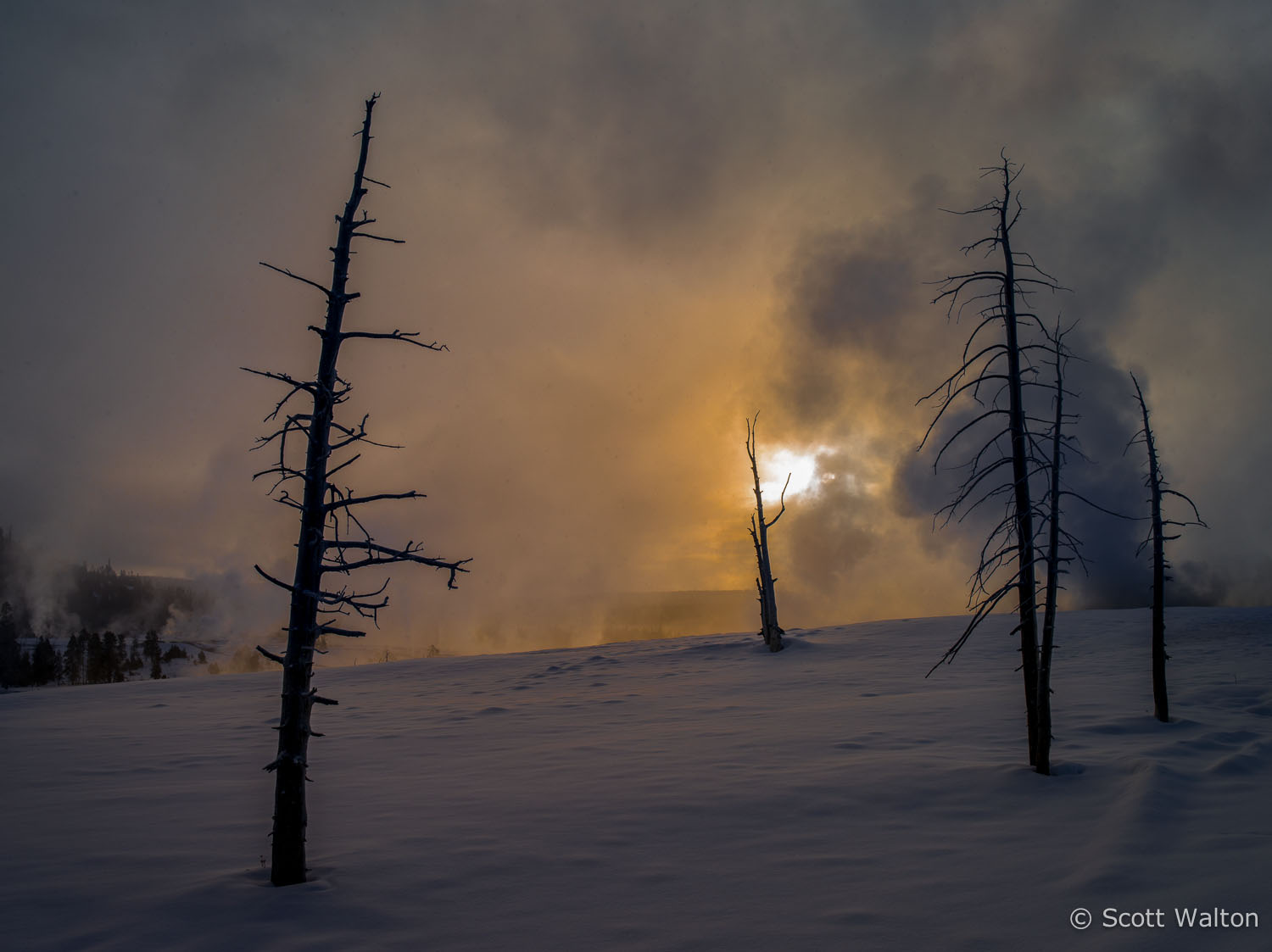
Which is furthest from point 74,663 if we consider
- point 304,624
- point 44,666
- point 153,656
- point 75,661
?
point 304,624

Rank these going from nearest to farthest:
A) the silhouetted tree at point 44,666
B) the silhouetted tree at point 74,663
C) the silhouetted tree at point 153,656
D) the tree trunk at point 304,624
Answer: the tree trunk at point 304,624, the silhouetted tree at point 44,666, the silhouetted tree at point 153,656, the silhouetted tree at point 74,663

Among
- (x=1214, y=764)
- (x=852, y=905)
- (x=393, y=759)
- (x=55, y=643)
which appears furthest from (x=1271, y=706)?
(x=55, y=643)

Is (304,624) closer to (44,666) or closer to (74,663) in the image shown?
(44,666)

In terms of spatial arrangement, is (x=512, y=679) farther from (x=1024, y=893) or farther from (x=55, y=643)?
(x=55, y=643)

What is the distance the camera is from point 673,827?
7590 millimetres

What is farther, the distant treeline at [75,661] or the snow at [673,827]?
the distant treeline at [75,661]

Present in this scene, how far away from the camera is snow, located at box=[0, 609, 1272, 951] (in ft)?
17.6

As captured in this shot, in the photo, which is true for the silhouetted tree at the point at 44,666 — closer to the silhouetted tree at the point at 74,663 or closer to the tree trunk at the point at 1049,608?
the silhouetted tree at the point at 74,663

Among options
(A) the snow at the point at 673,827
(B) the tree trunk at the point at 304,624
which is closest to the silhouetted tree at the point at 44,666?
(A) the snow at the point at 673,827

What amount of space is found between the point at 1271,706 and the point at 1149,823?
9748 millimetres

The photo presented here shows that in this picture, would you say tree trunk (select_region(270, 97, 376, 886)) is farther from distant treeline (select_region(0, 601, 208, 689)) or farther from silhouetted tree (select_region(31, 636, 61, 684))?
silhouetted tree (select_region(31, 636, 61, 684))

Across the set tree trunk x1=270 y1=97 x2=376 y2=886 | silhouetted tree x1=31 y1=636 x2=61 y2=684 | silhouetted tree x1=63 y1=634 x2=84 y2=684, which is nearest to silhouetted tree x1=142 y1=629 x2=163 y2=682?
silhouetted tree x1=63 y1=634 x2=84 y2=684

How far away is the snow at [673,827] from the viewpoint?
5.37 metres

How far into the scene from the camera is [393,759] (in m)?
12.2
